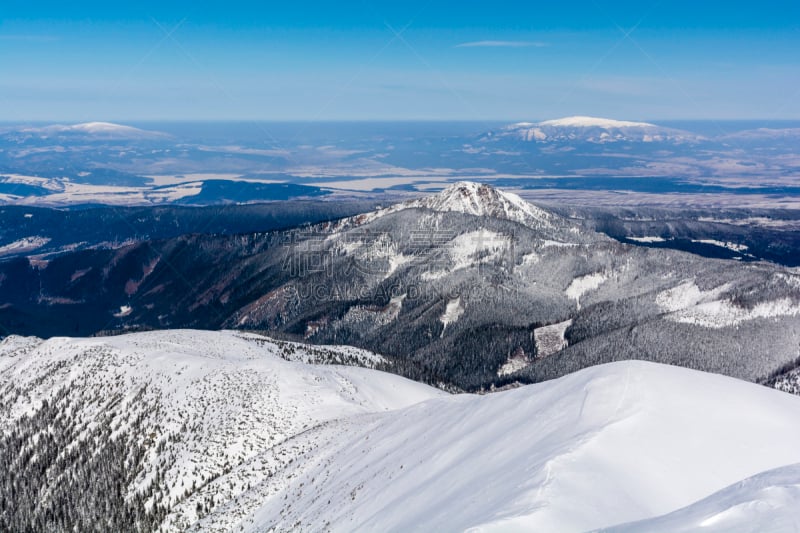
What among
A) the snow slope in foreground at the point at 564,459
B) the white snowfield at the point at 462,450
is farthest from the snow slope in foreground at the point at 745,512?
the snow slope in foreground at the point at 564,459

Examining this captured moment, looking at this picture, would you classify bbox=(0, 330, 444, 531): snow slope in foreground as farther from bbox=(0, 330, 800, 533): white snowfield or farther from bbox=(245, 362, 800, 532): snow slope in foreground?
bbox=(245, 362, 800, 532): snow slope in foreground

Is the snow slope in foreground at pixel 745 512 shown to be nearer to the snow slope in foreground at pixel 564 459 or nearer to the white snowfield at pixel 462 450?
the white snowfield at pixel 462 450

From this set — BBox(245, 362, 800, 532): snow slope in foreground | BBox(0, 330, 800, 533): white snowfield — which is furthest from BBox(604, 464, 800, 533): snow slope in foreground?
BBox(245, 362, 800, 532): snow slope in foreground

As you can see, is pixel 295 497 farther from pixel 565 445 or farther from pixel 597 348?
pixel 597 348

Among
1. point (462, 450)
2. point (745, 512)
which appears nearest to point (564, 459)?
point (745, 512)

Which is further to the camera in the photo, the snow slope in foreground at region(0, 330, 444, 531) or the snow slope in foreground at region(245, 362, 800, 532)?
the snow slope in foreground at region(0, 330, 444, 531)

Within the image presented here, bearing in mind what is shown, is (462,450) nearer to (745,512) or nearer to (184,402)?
(745,512)

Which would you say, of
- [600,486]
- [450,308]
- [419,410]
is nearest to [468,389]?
[450,308]
